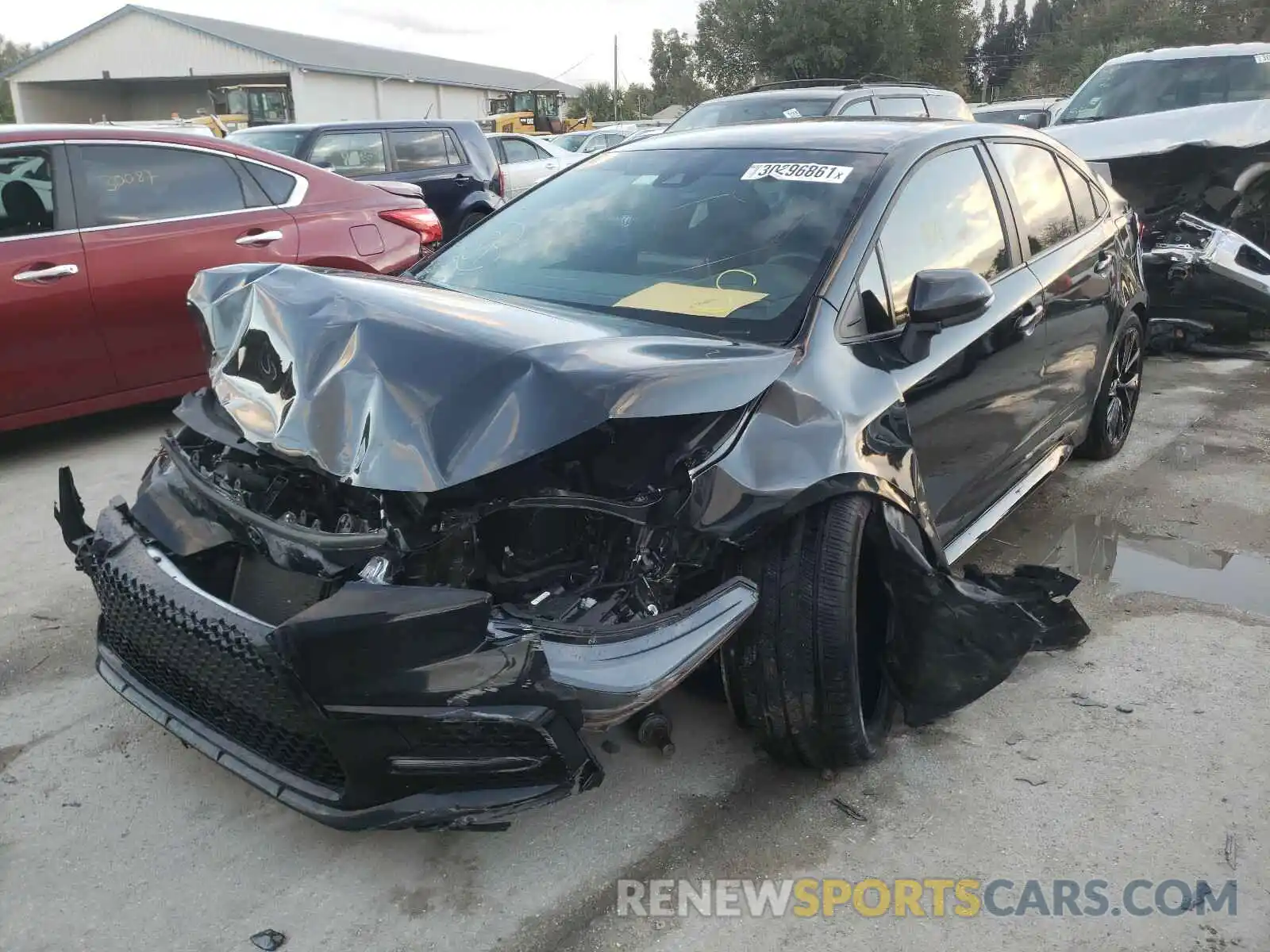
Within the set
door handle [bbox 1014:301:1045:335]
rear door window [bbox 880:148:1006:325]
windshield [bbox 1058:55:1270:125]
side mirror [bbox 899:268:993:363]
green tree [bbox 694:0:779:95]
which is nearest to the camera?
side mirror [bbox 899:268:993:363]

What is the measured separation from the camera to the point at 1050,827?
99.6 inches

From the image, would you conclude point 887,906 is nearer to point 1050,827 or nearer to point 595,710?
point 1050,827

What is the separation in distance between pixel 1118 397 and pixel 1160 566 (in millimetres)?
1369

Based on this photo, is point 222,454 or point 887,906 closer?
point 887,906

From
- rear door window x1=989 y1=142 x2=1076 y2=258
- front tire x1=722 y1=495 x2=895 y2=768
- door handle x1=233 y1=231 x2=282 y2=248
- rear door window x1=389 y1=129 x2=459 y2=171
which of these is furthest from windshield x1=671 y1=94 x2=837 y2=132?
front tire x1=722 y1=495 x2=895 y2=768

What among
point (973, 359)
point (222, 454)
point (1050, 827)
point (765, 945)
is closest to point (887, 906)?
point (765, 945)

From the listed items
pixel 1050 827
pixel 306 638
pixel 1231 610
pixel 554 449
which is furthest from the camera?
pixel 1231 610

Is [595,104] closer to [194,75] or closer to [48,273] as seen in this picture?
[194,75]

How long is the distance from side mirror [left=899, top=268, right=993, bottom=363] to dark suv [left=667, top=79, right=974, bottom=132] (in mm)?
5297

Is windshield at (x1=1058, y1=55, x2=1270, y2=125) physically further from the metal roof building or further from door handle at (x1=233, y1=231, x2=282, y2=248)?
the metal roof building

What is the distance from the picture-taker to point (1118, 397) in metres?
5.16

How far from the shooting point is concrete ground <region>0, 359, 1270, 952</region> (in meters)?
2.20

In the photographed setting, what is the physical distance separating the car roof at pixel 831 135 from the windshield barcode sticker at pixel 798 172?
0.39ft

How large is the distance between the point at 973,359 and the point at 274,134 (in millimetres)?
8377
